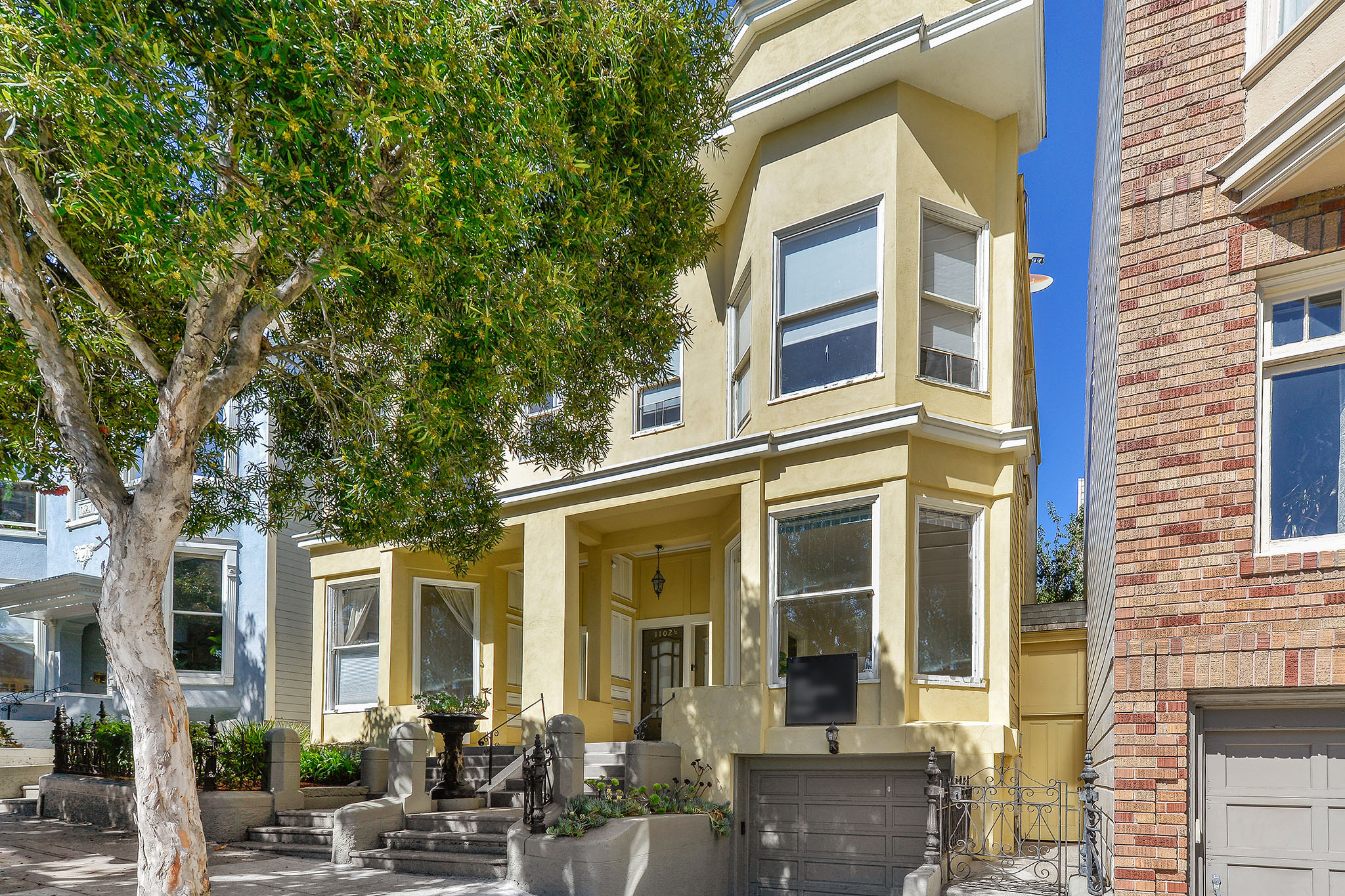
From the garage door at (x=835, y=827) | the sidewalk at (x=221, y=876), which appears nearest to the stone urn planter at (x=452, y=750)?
the sidewalk at (x=221, y=876)

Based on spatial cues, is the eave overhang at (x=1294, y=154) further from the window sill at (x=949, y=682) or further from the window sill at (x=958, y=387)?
the window sill at (x=949, y=682)

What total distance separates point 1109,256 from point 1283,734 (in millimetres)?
5150

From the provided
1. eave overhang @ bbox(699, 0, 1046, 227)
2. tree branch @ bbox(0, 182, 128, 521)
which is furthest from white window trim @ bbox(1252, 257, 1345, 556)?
tree branch @ bbox(0, 182, 128, 521)

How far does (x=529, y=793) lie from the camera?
10.1 m

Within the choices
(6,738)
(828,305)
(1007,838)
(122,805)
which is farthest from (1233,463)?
(6,738)

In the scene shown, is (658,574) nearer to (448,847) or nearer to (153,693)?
(448,847)

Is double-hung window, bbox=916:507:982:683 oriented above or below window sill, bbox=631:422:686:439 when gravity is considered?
below

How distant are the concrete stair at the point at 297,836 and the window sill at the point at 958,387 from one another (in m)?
8.58

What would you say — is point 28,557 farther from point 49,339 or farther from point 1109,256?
point 1109,256

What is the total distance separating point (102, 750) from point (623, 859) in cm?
928

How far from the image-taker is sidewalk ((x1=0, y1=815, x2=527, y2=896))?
9.34m

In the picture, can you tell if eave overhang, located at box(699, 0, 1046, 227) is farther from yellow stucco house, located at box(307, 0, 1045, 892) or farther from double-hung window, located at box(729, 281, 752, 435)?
double-hung window, located at box(729, 281, 752, 435)

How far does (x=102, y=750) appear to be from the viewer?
48.1ft

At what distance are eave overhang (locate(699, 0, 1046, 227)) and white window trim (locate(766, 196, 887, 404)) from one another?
136 centimetres
